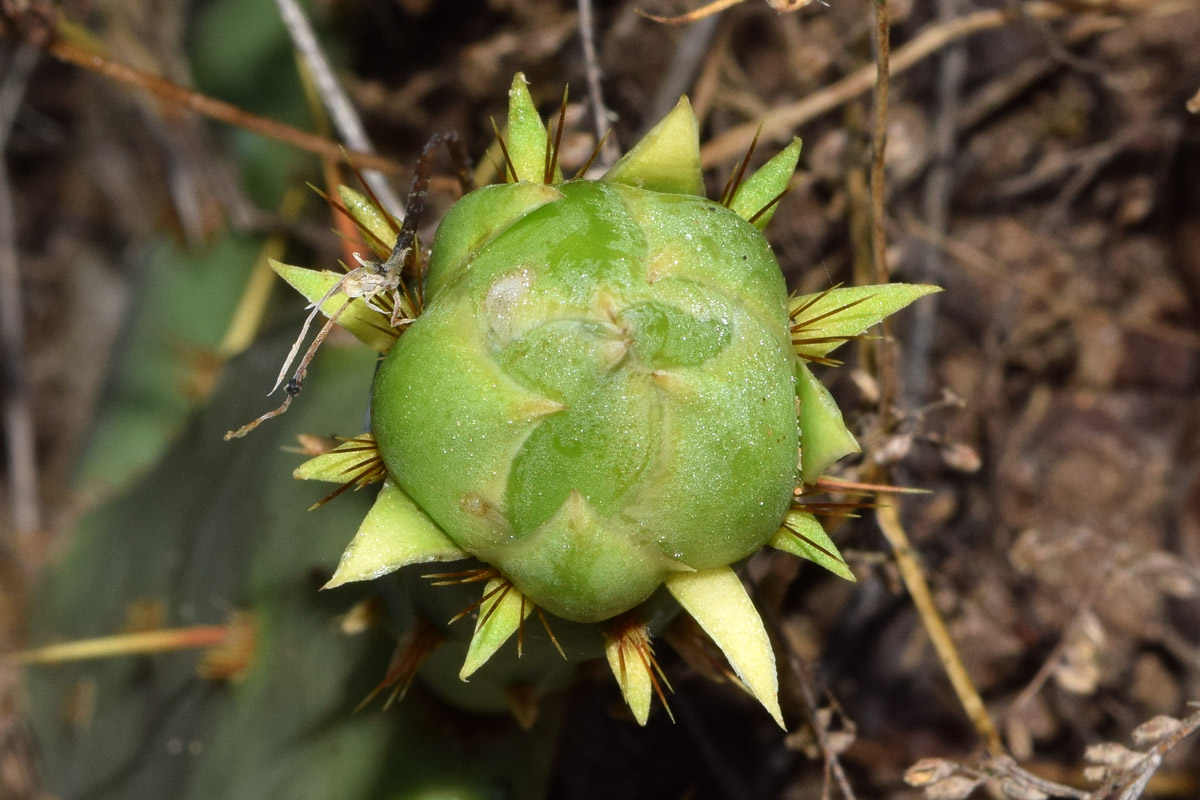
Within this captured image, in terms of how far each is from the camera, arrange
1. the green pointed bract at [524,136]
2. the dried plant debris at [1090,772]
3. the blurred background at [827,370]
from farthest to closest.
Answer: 1. the blurred background at [827,370]
2. the dried plant debris at [1090,772]
3. the green pointed bract at [524,136]

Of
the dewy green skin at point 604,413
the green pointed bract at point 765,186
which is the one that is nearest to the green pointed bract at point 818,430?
the dewy green skin at point 604,413

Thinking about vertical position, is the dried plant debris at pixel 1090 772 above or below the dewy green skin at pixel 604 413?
below

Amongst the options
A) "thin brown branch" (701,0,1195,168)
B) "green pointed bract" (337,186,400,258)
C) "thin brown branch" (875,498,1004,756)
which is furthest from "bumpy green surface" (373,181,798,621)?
"thin brown branch" (701,0,1195,168)

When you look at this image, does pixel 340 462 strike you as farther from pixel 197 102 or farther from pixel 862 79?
pixel 862 79

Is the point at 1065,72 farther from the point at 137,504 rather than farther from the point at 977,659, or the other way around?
the point at 137,504

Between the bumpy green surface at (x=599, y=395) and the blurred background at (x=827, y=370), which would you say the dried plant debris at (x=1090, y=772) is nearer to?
the blurred background at (x=827, y=370)

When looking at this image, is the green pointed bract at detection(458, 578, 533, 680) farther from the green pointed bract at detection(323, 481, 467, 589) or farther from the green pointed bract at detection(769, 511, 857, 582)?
the green pointed bract at detection(769, 511, 857, 582)
